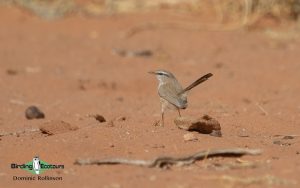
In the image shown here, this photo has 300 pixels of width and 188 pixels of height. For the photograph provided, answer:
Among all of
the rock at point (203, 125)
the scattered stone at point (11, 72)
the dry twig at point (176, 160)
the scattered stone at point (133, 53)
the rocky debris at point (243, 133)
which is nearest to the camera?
the dry twig at point (176, 160)

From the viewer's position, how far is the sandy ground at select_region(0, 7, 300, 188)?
598 cm

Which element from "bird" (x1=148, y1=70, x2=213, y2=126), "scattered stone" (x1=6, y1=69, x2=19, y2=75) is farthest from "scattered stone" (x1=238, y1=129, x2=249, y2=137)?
"scattered stone" (x1=6, y1=69, x2=19, y2=75)

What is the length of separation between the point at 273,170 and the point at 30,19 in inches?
460

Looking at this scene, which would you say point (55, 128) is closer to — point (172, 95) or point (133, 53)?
point (172, 95)

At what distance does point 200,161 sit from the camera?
6219 mm

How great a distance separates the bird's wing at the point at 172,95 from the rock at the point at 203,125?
50 centimetres

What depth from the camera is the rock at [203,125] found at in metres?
7.01

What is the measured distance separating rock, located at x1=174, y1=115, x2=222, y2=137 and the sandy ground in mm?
105

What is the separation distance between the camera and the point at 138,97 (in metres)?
11.2

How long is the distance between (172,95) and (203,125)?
2.88 feet

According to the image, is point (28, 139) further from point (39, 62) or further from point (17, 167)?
point (39, 62)

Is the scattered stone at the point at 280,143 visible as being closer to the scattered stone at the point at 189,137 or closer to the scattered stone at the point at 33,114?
the scattered stone at the point at 189,137

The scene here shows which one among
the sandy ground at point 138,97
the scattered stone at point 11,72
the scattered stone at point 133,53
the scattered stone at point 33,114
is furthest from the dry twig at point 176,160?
the scattered stone at point 133,53

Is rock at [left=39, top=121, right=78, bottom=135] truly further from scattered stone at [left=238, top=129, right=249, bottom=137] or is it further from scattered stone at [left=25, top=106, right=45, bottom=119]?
scattered stone at [left=25, top=106, right=45, bottom=119]
